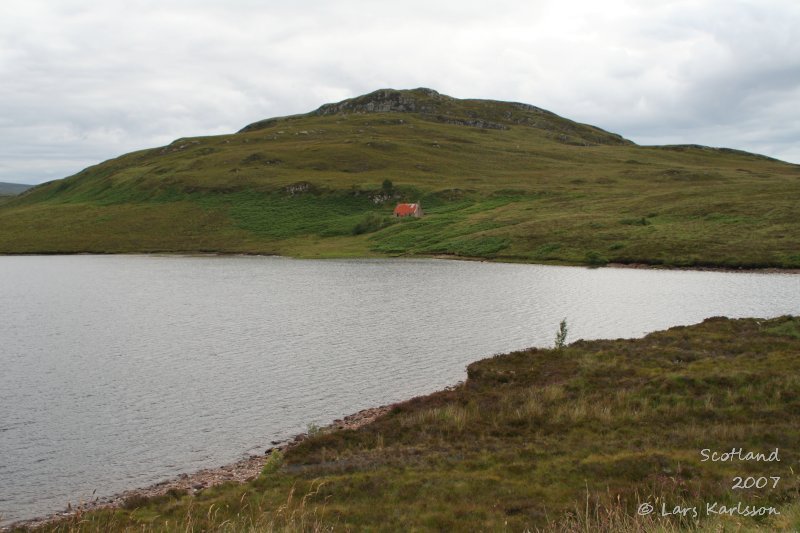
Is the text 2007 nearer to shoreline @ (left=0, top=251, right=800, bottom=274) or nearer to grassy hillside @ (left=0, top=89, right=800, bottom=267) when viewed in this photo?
shoreline @ (left=0, top=251, right=800, bottom=274)

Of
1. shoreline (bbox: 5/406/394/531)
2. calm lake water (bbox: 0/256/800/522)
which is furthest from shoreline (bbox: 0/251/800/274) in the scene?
shoreline (bbox: 5/406/394/531)

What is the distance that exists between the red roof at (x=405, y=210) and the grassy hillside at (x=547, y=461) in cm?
10998

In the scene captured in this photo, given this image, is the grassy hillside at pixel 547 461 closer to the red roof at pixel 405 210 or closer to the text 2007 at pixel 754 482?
the text 2007 at pixel 754 482

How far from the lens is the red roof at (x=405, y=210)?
139m

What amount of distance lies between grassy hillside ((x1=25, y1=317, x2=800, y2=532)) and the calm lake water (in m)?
5.00

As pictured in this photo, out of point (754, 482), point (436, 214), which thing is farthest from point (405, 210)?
point (754, 482)

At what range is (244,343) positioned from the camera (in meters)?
43.1

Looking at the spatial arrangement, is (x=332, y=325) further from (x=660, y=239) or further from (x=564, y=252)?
(x=660, y=239)

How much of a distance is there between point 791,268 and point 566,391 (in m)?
62.1

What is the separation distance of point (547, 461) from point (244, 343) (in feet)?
94.4

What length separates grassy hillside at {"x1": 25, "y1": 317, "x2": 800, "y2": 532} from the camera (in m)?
14.9

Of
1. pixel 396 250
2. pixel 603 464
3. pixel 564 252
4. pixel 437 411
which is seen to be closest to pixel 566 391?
pixel 437 411

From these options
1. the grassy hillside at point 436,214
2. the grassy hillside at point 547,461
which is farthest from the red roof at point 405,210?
the grassy hillside at point 547,461

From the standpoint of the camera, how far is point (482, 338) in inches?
1721
